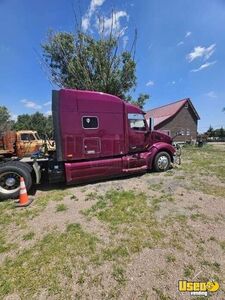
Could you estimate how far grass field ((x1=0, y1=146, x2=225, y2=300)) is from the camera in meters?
2.56

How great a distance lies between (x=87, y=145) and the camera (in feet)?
22.8

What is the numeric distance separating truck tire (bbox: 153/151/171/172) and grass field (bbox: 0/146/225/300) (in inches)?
102

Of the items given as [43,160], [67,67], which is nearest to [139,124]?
[43,160]

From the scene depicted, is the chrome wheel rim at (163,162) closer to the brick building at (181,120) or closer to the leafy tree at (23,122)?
the brick building at (181,120)

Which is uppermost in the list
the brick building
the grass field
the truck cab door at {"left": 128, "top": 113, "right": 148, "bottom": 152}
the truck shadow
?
the brick building

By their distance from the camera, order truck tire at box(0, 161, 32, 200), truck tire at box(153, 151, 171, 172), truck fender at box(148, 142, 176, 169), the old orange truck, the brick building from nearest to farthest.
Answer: truck tire at box(0, 161, 32, 200), truck fender at box(148, 142, 176, 169), truck tire at box(153, 151, 171, 172), the old orange truck, the brick building

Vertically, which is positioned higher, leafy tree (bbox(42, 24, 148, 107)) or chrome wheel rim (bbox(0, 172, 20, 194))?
leafy tree (bbox(42, 24, 148, 107))

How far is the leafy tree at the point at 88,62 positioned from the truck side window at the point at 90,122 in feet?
42.3

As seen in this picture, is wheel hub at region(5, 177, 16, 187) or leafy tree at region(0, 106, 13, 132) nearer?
wheel hub at region(5, 177, 16, 187)

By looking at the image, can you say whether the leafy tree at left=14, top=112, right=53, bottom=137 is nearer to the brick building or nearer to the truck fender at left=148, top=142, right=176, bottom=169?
the brick building

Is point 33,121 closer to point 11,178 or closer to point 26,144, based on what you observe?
point 26,144

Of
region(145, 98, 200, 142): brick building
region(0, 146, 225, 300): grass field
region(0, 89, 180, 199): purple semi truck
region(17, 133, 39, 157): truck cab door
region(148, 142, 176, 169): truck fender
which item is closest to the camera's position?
region(0, 146, 225, 300): grass field

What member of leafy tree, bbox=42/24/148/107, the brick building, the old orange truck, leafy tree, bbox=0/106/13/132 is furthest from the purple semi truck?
leafy tree, bbox=0/106/13/132

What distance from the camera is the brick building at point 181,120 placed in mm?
32562
